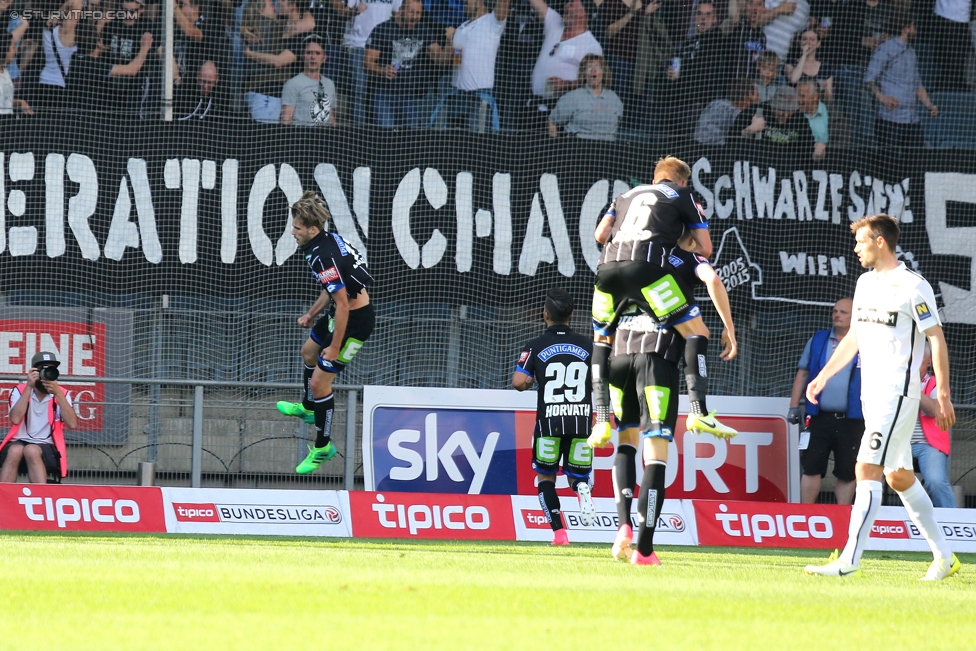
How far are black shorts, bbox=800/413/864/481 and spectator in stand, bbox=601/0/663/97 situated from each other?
14.5 feet

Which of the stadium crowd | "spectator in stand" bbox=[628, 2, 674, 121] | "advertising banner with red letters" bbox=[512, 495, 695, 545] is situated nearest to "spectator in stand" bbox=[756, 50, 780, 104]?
the stadium crowd

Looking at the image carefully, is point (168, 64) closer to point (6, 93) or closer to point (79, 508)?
point (6, 93)

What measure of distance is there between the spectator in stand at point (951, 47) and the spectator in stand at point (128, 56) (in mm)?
9219

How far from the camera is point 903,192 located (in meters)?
14.2

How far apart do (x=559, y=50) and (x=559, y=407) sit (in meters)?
5.78

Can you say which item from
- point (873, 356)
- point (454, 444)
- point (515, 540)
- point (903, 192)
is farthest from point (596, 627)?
point (903, 192)

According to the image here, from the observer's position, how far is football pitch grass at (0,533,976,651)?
4.35m

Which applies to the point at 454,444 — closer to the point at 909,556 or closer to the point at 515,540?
the point at 515,540

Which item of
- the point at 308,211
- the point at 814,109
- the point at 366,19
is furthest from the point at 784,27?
the point at 308,211

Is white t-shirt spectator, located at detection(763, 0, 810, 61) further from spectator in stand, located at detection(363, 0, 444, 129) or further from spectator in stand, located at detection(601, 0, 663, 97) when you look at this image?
spectator in stand, located at detection(363, 0, 444, 129)

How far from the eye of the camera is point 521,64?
1470cm

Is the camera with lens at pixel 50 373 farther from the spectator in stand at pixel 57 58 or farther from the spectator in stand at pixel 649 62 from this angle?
the spectator in stand at pixel 649 62

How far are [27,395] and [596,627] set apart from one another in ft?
30.0

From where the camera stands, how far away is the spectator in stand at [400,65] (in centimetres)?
1435
